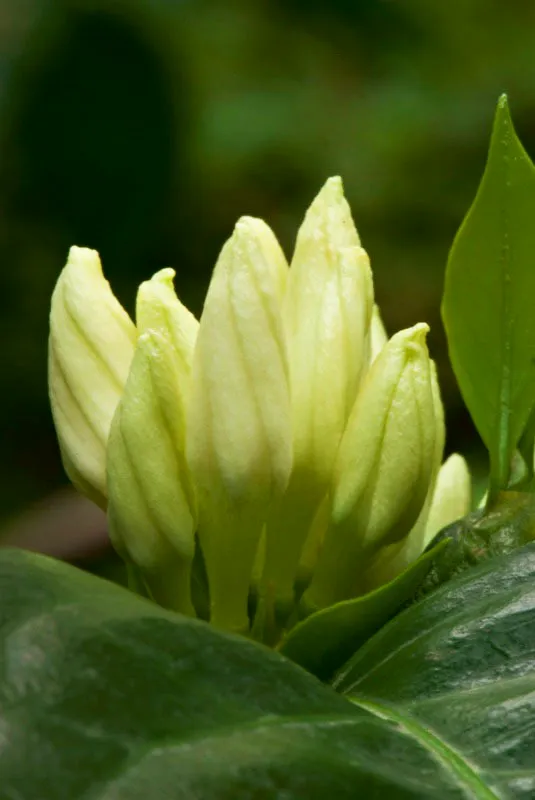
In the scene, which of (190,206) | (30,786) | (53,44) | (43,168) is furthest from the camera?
(190,206)

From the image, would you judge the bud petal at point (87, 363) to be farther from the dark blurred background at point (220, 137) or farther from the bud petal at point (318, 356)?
the dark blurred background at point (220, 137)

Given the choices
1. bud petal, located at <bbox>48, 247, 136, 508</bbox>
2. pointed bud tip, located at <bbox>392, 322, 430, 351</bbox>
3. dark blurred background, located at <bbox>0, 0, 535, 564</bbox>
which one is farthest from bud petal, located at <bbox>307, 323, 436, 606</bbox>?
dark blurred background, located at <bbox>0, 0, 535, 564</bbox>

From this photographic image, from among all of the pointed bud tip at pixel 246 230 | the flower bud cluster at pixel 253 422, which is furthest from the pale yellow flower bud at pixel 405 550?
the pointed bud tip at pixel 246 230

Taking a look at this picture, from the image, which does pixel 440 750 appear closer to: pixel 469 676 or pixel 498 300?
pixel 469 676

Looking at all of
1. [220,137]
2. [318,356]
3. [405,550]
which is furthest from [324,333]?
[220,137]

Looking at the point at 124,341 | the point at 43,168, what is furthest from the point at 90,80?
the point at 124,341

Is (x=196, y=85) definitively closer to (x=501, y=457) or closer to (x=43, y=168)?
(x=43, y=168)
